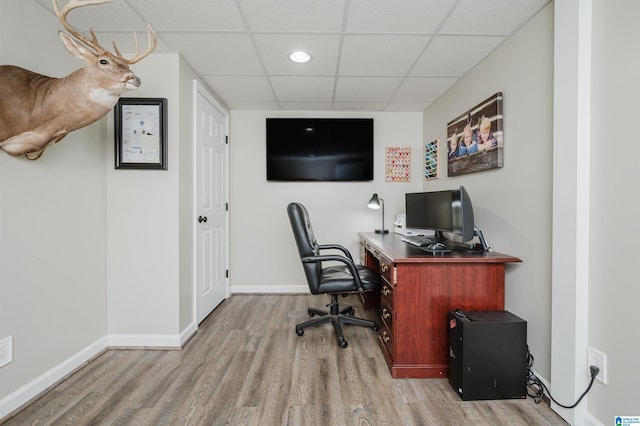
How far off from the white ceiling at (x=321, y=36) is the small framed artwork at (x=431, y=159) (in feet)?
1.99

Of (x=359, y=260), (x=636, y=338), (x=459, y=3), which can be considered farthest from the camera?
(x=359, y=260)

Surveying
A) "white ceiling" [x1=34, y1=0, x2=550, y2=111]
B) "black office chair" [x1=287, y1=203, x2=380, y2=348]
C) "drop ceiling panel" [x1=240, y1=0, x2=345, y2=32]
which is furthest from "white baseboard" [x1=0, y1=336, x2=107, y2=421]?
"drop ceiling panel" [x1=240, y1=0, x2=345, y2=32]

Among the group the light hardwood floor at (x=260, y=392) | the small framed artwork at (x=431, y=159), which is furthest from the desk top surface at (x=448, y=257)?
the small framed artwork at (x=431, y=159)

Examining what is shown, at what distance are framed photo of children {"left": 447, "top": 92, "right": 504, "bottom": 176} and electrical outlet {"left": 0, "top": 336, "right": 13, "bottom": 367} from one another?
120 inches

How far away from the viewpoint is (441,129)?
3.00m

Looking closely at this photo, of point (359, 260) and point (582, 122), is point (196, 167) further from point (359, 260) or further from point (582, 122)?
point (582, 122)

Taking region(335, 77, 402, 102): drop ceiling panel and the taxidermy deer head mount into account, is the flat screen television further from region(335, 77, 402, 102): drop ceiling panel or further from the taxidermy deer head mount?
the taxidermy deer head mount

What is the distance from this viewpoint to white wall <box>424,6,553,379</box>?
165 centimetres

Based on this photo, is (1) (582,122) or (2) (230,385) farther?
(2) (230,385)

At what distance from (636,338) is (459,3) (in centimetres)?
183

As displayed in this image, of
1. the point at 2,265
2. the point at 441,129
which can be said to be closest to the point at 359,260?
the point at 441,129


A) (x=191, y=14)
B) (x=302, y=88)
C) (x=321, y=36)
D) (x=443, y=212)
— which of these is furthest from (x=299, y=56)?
(x=443, y=212)

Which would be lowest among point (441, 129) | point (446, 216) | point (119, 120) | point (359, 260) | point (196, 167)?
point (359, 260)

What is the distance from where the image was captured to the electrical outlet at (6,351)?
1464 mm
